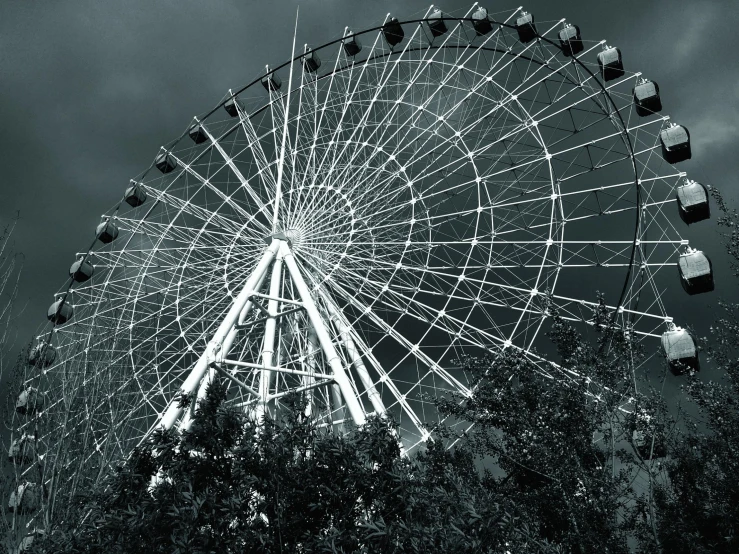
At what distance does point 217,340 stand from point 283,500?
25.4ft

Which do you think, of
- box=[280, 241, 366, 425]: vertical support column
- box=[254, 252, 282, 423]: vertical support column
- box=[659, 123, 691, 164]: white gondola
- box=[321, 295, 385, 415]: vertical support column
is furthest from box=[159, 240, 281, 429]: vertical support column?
box=[659, 123, 691, 164]: white gondola

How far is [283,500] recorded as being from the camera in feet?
27.9

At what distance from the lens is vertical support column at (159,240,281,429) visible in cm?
1399

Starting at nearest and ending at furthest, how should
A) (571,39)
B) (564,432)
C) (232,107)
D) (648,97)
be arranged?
(564,432), (648,97), (571,39), (232,107)

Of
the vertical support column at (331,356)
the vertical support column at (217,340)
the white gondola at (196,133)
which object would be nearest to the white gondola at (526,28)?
the vertical support column at (217,340)

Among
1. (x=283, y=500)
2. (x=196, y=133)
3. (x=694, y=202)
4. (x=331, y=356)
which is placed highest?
(x=196, y=133)

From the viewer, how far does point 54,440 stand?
1527cm

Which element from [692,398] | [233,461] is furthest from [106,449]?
[692,398]

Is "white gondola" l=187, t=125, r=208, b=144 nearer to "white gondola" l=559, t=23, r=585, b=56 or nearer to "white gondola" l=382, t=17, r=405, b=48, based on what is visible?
"white gondola" l=382, t=17, r=405, b=48

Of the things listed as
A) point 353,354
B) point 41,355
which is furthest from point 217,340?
point 41,355

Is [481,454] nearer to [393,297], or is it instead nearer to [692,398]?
[692,398]

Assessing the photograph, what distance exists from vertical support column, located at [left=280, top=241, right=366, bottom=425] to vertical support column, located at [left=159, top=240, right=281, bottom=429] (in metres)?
0.67

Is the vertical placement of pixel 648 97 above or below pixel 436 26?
below

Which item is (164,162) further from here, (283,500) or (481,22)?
(283,500)
